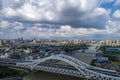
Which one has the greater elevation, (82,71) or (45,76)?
(82,71)

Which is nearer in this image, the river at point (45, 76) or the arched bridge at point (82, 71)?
the arched bridge at point (82, 71)

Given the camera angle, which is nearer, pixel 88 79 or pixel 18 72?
pixel 88 79

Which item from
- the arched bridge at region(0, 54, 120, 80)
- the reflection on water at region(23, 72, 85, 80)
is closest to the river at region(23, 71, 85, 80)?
the reflection on water at region(23, 72, 85, 80)

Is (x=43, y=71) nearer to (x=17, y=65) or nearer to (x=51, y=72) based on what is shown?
(x=51, y=72)

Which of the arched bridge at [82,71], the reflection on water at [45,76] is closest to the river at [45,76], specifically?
the reflection on water at [45,76]

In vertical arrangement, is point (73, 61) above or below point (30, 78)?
above

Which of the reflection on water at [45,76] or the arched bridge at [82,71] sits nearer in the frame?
the arched bridge at [82,71]

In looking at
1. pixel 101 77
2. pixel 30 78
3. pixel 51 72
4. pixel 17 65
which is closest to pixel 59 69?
pixel 51 72

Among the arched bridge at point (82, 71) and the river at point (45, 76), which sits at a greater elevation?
the arched bridge at point (82, 71)

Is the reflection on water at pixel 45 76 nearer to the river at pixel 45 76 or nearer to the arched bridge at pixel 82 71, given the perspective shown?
the river at pixel 45 76

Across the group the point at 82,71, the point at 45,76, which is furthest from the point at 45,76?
the point at 82,71

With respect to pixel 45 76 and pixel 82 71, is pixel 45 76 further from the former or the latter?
pixel 82 71
